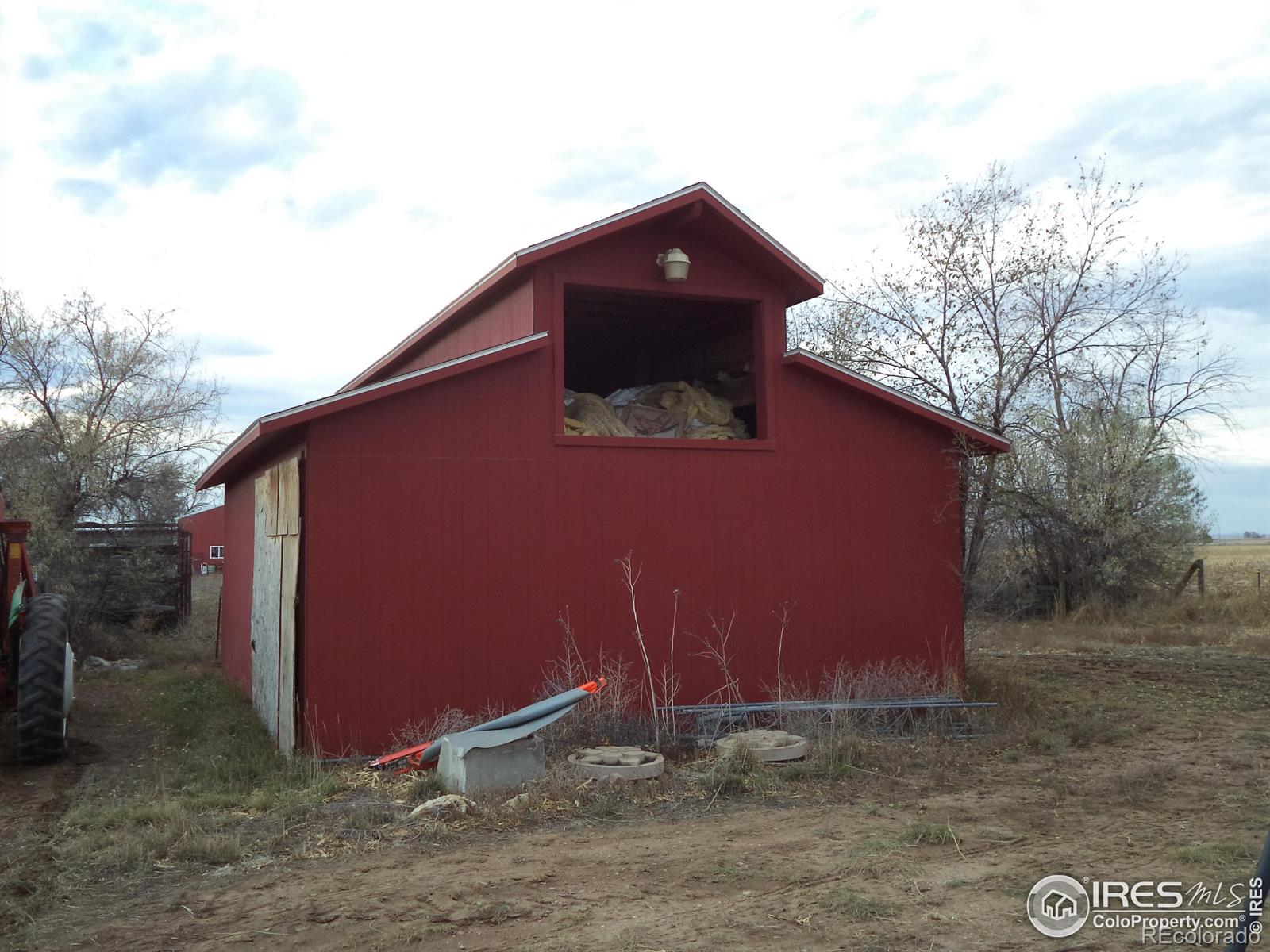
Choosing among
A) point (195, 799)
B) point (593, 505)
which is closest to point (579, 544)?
point (593, 505)

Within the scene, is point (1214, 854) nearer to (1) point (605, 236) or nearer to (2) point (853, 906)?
(2) point (853, 906)

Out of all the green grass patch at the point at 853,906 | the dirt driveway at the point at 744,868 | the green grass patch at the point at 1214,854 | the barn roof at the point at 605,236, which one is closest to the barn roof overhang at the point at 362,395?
the barn roof at the point at 605,236

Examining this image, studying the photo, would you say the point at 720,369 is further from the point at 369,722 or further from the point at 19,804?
the point at 19,804

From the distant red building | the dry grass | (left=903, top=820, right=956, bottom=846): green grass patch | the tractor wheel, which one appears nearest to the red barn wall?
the tractor wheel

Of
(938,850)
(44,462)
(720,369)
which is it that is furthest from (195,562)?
(938,850)

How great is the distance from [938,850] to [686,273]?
603 cm

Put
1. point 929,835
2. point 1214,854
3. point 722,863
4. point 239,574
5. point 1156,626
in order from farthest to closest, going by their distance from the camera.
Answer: point 1156,626 < point 239,574 < point 929,835 < point 722,863 < point 1214,854

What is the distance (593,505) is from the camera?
9.94 m

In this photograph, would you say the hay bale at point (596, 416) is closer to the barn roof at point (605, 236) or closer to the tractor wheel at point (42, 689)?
the barn roof at point (605, 236)

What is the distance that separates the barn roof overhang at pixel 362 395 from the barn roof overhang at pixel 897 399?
8.76ft

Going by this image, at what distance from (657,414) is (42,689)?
243 inches

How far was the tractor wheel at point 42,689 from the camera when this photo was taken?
28.4ft

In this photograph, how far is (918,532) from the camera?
11133 mm

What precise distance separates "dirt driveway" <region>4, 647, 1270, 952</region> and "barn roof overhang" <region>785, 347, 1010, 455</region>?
3.40 meters
